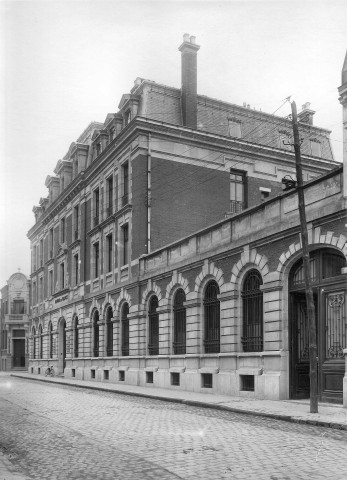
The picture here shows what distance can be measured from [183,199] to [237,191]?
12.5ft

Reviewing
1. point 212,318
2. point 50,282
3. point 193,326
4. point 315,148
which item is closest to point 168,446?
point 212,318

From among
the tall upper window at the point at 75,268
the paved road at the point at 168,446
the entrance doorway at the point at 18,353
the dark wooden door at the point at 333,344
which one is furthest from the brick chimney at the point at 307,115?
the entrance doorway at the point at 18,353

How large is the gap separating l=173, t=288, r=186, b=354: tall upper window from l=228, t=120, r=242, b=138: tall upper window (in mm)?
11879

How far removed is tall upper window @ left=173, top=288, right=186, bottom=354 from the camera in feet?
87.0

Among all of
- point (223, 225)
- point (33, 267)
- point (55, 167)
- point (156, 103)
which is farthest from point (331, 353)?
point (33, 267)

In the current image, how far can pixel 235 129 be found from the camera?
35406mm

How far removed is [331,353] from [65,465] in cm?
1080

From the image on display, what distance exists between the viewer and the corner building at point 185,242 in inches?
787

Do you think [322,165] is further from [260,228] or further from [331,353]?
[331,353]

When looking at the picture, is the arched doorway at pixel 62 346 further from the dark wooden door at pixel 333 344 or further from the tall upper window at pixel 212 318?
the dark wooden door at pixel 333 344

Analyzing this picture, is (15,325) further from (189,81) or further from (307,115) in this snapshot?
(189,81)

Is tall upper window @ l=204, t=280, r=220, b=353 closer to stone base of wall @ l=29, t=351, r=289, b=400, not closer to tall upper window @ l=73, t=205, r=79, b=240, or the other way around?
stone base of wall @ l=29, t=351, r=289, b=400

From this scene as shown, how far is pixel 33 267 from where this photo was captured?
57.8m

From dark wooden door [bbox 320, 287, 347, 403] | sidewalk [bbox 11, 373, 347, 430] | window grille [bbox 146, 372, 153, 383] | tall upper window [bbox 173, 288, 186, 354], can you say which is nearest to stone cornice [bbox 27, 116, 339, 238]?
tall upper window [bbox 173, 288, 186, 354]
